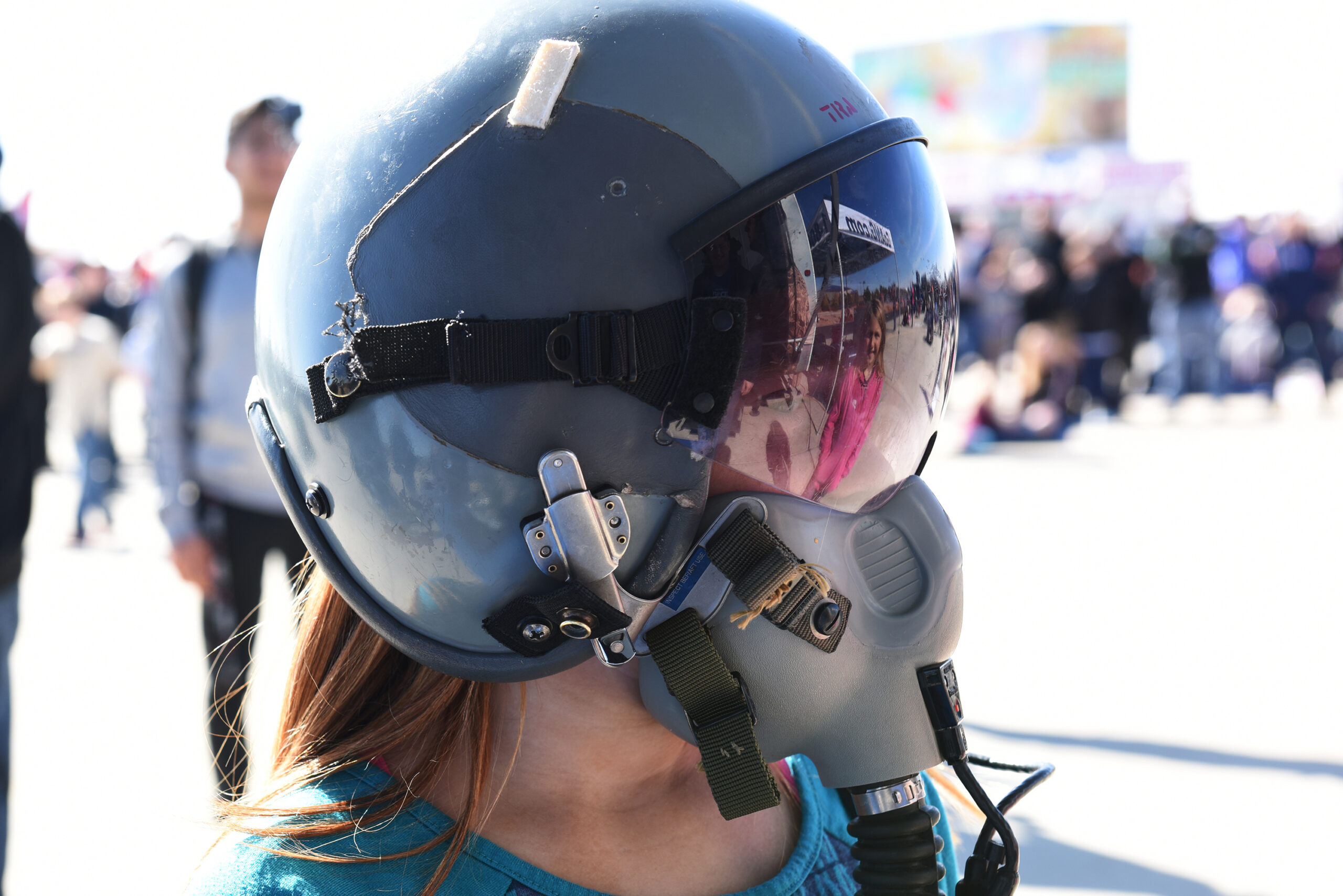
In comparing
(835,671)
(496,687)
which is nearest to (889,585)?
(835,671)

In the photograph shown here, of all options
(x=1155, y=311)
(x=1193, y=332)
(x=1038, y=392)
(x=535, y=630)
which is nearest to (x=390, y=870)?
(x=535, y=630)

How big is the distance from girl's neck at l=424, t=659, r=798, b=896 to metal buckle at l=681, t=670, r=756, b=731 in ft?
0.46

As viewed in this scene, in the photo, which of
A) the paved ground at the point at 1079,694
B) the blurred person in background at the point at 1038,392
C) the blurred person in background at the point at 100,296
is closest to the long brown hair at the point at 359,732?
the paved ground at the point at 1079,694

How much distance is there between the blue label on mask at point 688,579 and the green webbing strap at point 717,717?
23 mm

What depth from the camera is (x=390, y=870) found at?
1145mm

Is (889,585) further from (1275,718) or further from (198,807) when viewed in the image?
(1275,718)

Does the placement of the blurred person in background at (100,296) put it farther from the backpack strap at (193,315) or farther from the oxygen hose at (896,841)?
the oxygen hose at (896,841)

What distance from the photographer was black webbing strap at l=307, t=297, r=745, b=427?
3.52ft

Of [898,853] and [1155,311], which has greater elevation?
[1155,311]

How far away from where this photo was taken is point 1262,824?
3.62 metres

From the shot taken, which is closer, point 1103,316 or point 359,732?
point 359,732

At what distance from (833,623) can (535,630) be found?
1.02ft

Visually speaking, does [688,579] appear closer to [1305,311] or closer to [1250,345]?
[1250,345]

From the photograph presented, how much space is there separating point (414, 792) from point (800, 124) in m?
0.80
